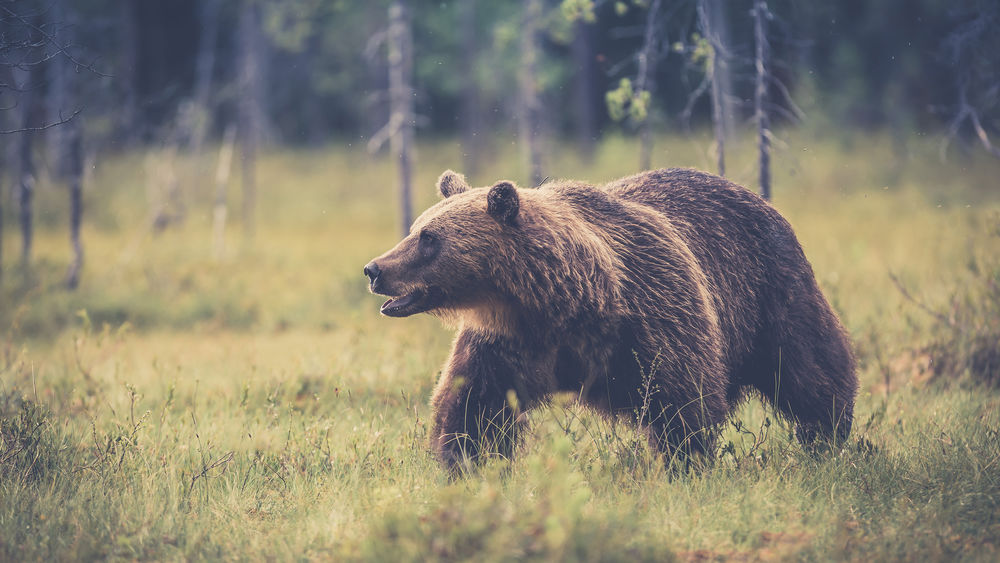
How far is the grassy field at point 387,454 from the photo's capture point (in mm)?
3756

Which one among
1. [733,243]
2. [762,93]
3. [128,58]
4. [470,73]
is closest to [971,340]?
[762,93]

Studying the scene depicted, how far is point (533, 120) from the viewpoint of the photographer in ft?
53.6

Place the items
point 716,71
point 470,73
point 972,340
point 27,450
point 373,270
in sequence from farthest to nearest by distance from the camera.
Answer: point 470,73 → point 972,340 → point 716,71 → point 27,450 → point 373,270

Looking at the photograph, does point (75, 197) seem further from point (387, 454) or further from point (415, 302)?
point (415, 302)

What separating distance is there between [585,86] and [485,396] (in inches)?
1033

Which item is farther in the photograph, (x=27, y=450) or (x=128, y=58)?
(x=128, y=58)

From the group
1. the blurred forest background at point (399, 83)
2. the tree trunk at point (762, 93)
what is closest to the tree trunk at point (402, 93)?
the blurred forest background at point (399, 83)

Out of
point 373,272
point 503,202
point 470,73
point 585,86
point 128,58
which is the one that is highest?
point 128,58

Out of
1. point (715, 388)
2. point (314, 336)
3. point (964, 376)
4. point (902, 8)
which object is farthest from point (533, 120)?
point (902, 8)

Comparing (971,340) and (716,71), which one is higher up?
(716,71)

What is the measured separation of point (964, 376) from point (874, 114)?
30.5 metres

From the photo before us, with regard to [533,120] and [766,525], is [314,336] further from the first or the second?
[533,120]

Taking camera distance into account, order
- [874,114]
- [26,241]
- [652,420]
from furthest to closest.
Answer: [874,114]
[26,241]
[652,420]

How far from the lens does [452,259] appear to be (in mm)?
4484
